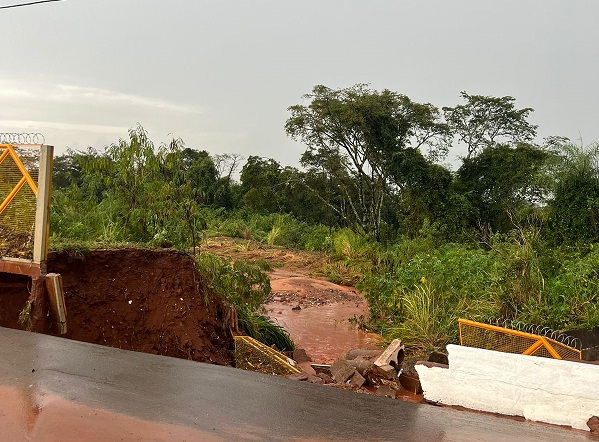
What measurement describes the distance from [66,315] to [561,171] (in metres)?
14.7

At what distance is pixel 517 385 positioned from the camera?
4.32m

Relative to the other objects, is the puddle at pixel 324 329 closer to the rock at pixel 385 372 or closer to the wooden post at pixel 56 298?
the rock at pixel 385 372

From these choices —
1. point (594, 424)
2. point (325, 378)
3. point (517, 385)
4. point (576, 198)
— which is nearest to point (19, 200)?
point (325, 378)

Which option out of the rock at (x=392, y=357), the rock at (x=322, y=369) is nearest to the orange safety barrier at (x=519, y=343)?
the rock at (x=392, y=357)

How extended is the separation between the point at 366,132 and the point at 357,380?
18.6m

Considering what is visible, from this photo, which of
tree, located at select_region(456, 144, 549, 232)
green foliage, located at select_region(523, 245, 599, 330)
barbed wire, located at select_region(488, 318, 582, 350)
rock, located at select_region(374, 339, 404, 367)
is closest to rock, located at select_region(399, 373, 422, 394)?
rock, located at select_region(374, 339, 404, 367)

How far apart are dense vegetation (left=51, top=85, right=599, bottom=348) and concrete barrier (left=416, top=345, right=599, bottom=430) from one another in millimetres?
4293

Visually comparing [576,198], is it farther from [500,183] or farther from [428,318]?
[428,318]

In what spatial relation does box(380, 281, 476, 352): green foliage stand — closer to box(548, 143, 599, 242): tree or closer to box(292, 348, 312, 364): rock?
box(292, 348, 312, 364): rock

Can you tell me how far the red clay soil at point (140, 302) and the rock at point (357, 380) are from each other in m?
1.65

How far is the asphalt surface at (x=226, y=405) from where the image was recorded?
3312 millimetres

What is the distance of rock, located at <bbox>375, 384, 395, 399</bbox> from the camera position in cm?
578

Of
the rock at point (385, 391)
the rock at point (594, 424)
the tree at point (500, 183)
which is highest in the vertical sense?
the tree at point (500, 183)

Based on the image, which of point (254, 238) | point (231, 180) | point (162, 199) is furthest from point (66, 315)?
point (231, 180)
